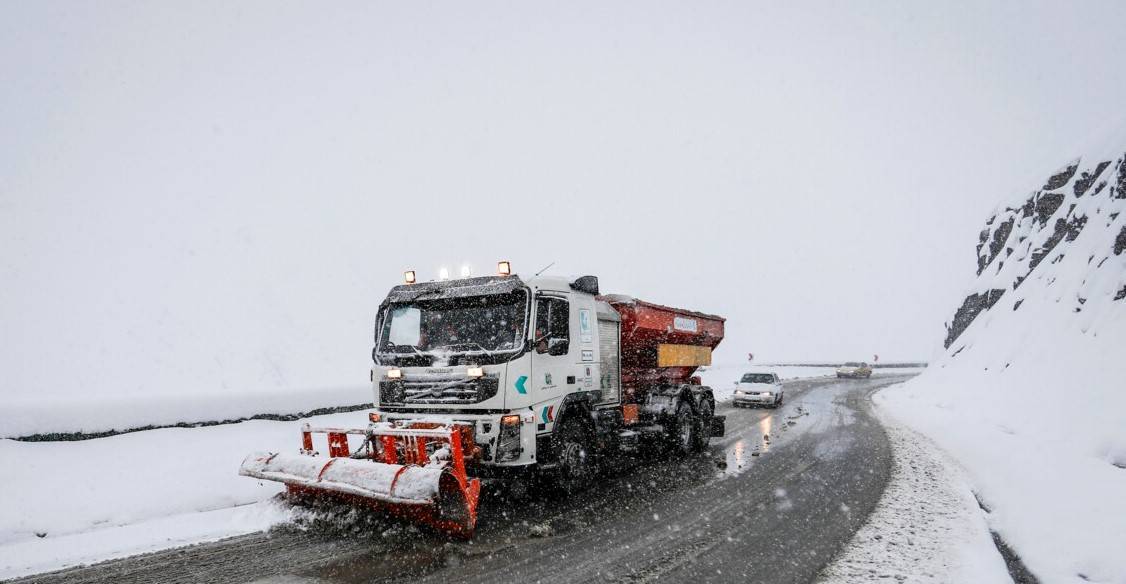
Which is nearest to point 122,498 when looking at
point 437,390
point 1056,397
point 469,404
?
point 437,390

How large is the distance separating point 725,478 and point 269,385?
16248 mm

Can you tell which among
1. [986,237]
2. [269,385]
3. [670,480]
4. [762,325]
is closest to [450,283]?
[670,480]

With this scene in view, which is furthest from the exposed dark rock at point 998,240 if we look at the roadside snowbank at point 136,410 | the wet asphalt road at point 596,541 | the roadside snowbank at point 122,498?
the roadside snowbank at point 122,498

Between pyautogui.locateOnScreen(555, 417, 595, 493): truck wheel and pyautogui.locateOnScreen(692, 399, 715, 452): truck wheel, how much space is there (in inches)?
161

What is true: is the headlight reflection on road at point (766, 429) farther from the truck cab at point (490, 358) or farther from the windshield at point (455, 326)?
the windshield at point (455, 326)

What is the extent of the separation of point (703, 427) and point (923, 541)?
6.06 metres

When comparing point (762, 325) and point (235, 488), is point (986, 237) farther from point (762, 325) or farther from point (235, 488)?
point (762, 325)

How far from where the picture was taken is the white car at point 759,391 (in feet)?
70.0

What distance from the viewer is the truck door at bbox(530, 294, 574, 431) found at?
718 centimetres

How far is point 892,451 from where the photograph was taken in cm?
1159

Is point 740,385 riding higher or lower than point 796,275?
lower

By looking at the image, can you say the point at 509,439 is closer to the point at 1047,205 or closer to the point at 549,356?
the point at 549,356

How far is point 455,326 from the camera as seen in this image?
297 inches

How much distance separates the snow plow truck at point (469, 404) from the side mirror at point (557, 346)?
0.09 feet
